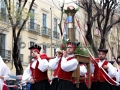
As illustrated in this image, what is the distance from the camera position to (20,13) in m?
15.0

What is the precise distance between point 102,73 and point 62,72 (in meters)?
1.75

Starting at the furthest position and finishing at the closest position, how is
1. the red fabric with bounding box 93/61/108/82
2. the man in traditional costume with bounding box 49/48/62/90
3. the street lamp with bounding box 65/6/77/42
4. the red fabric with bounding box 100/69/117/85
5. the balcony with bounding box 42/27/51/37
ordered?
the balcony with bounding box 42/27/51/37 < the street lamp with bounding box 65/6/77/42 < the red fabric with bounding box 100/69/117/85 < the red fabric with bounding box 93/61/108/82 < the man in traditional costume with bounding box 49/48/62/90

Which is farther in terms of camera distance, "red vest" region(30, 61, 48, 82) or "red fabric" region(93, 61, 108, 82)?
"red fabric" region(93, 61, 108, 82)

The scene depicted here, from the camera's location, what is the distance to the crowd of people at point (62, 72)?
6938 mm

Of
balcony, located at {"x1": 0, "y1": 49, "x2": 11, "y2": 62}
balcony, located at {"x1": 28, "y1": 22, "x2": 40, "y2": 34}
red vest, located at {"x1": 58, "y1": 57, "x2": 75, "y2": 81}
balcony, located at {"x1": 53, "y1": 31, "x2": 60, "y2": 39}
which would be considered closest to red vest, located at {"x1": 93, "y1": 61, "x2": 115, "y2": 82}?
red vest, located at {"x1": 58, "y1": 57, "x2": 75, "y2": 81}

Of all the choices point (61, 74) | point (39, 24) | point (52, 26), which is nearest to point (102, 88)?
point (61, 74)

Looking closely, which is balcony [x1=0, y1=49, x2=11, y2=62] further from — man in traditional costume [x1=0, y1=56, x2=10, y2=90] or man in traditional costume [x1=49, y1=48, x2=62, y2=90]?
man in traditional costume [x1=49, y1=48, x2=62, y2=90]

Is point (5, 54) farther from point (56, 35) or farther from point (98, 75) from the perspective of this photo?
point (98, 75)

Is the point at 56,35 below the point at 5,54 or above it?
above

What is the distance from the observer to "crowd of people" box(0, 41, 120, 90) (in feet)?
22.8

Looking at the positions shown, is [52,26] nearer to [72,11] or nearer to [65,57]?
[72,11]

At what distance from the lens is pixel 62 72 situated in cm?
695

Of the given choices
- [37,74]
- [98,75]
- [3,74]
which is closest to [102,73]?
[98,75]

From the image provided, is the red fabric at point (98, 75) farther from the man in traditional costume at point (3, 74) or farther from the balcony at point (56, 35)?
the balcony at point (56, 35)
